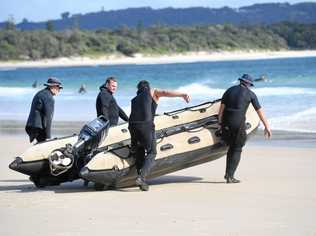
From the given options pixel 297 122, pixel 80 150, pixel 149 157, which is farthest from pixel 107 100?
pixel 297 122

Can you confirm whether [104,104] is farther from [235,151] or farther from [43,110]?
[235,151]

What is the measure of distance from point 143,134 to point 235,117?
1.23 metres

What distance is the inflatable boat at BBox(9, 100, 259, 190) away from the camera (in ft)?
31.7

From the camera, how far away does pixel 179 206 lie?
8.72m

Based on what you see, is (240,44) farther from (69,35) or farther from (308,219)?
(308,219)

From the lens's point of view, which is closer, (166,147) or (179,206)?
(179,206)

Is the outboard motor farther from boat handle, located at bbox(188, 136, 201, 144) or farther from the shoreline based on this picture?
the shoreline

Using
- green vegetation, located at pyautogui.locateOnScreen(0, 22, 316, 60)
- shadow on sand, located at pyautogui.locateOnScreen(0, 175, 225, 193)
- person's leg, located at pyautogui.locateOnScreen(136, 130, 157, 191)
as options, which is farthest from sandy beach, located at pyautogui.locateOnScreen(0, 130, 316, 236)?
green vegetation, located at pyautogui.locateOnScreen(0, 22, 316, 60)

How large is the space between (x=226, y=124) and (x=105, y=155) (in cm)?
157

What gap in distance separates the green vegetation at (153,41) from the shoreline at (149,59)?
1.49 metres

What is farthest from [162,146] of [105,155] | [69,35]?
[69,35]

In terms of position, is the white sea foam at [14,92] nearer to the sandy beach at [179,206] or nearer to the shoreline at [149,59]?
the sandy beach at [179,206]

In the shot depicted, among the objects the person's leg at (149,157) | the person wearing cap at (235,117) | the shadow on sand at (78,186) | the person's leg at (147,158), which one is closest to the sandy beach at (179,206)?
the shadow on sand at (78,186)

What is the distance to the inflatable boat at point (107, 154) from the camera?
9.67 m
